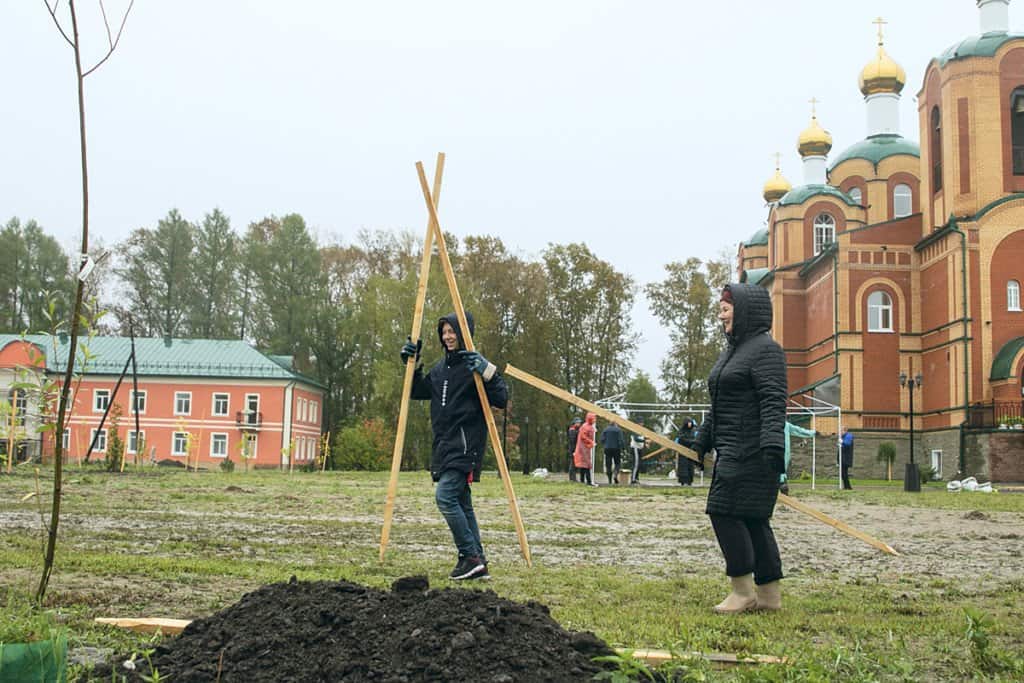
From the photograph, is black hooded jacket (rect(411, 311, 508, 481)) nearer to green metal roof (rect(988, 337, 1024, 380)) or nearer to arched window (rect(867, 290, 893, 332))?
green metal roof (rect(988, 337, 1024, 380))

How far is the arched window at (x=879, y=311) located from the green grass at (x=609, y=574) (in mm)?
29727

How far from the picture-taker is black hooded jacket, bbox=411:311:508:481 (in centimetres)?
759

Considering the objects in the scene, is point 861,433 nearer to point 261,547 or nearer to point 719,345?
point 719,345

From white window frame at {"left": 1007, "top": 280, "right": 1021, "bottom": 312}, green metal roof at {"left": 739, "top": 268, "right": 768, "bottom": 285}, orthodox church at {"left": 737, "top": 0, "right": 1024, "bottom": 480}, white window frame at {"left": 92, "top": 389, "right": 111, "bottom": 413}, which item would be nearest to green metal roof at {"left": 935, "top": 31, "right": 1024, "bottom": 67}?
orthodox church at {"left": 737, "top": 0, "right": 1024, "bottom": 480}

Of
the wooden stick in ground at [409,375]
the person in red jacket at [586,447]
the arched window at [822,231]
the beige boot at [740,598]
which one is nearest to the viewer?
the beige boot at [740,598]

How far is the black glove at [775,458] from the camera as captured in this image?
6.06m

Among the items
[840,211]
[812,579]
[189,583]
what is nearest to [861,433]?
[840,211]

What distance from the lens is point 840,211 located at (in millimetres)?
52594

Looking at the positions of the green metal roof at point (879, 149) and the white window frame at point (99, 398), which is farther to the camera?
the white window frame at point (99, 398)

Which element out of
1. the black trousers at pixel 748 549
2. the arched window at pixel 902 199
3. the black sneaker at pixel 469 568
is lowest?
the black sneaker at pixel 469 568

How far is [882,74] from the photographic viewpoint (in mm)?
52094

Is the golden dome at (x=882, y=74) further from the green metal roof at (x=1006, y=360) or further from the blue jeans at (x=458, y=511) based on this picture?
the blue jeans at (x=458, y=511)

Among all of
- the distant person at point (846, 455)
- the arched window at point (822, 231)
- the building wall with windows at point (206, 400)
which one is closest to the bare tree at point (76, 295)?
the distant person at point (846, 455)

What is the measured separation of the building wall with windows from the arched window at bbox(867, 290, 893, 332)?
3267cm
